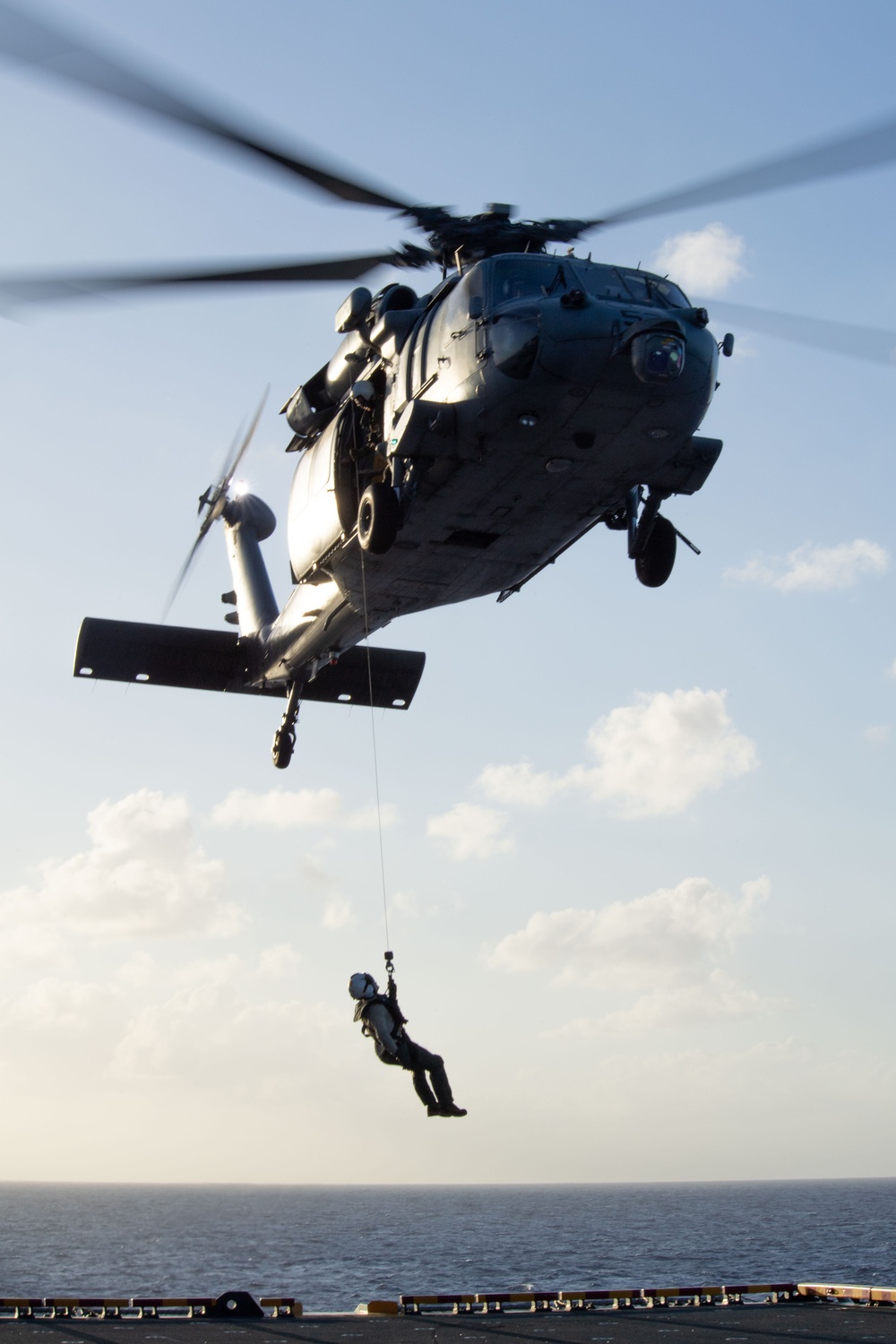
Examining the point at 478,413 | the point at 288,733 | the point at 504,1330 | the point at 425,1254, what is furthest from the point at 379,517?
the point at 425,1254

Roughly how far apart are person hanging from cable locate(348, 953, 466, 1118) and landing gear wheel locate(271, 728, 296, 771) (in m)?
6.61

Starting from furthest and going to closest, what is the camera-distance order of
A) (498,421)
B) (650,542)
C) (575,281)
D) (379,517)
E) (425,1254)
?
(425,1254), (650,542), (379,517), (575,281), (498,421)

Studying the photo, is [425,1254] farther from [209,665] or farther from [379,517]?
[379,517]

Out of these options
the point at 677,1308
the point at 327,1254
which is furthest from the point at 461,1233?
the point at 677,1308

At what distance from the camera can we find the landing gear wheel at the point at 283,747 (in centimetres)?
2052

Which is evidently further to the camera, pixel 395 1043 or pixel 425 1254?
pixel 425 1254

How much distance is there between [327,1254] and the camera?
270 ft

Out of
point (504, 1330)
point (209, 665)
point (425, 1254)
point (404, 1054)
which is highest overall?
point (209, 665)

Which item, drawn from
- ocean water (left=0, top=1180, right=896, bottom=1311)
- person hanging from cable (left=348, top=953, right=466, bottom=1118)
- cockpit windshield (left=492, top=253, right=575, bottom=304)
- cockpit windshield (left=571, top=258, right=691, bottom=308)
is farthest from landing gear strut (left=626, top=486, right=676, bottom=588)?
ocean water (left=0, top=1180, right=896, bottom=1311)

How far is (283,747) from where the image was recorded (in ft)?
67.4

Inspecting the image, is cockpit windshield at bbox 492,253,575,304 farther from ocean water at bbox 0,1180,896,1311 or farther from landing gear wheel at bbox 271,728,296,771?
ocean water at bbox 0,1180,896,1311

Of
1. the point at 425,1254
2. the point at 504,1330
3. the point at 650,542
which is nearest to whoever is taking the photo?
the point at 650,542

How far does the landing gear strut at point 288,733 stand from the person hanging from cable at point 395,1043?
21.7ft

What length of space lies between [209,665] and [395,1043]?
898cm
